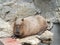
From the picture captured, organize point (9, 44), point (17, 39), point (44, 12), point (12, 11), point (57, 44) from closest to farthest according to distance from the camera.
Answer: point (9, 44) → point (17, 39) → point (57, 44) → point (12, 11) → point (44, 12)

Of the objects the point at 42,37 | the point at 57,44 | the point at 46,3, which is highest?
the point at 46,3

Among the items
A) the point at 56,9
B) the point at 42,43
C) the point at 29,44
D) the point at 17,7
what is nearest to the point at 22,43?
the point at 29,44

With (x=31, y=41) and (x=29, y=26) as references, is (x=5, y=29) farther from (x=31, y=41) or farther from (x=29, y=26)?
(x=31, y=41)

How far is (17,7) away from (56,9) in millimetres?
1854

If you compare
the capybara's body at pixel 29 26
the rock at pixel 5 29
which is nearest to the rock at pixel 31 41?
the capybara's body at pixel 29 26

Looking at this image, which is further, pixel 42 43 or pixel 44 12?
pixel 44 12

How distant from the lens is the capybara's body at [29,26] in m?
4.06

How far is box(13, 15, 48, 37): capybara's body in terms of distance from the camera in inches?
160

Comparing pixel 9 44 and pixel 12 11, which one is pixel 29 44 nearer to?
pixel 9 44

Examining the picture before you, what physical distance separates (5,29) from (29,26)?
1.68 feet

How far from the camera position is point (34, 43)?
376 centimetres

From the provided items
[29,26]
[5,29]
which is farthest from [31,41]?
[5,29]

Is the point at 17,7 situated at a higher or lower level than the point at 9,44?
higher

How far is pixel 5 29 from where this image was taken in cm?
436
